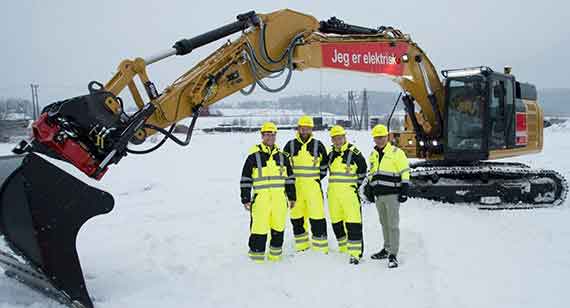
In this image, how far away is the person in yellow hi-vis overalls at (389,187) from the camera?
17.5ft

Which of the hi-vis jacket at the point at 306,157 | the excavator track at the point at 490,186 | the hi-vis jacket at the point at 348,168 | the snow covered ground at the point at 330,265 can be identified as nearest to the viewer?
the snow covered ground at the point at 330,265

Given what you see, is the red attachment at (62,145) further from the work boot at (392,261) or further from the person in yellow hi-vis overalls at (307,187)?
the work boot at (392,261)

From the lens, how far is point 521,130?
29.7 ft

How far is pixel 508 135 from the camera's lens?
28.7ft

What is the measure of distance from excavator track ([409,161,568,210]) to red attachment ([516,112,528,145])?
59cm

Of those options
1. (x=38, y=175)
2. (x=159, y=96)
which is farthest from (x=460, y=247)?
(x=38, y=175)

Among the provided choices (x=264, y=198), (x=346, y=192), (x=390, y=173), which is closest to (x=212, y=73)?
(x=264, y=198)

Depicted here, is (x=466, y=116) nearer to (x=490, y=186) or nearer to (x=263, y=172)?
(x=490, y=186)

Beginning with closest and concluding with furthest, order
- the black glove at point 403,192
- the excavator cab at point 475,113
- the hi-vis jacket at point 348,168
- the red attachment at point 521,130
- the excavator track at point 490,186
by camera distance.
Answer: the black glove at point 403,192 → the hi-vis jacket at point 348,168 → the excavator cab at point 475,113 → the excavator track at point 490,186 → the red attachment at point 521,130

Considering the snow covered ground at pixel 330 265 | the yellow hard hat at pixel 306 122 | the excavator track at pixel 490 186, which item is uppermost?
the yellow hard hat at pixel 306 122

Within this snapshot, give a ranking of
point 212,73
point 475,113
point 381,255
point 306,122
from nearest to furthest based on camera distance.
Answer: point 212,73, point 381,255, point 306,122, point 475,113

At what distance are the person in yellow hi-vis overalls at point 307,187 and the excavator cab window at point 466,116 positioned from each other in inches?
146

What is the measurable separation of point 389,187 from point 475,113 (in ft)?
13.4

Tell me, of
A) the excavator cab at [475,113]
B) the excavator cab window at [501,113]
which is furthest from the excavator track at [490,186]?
the excavator cab window at [501,113]
